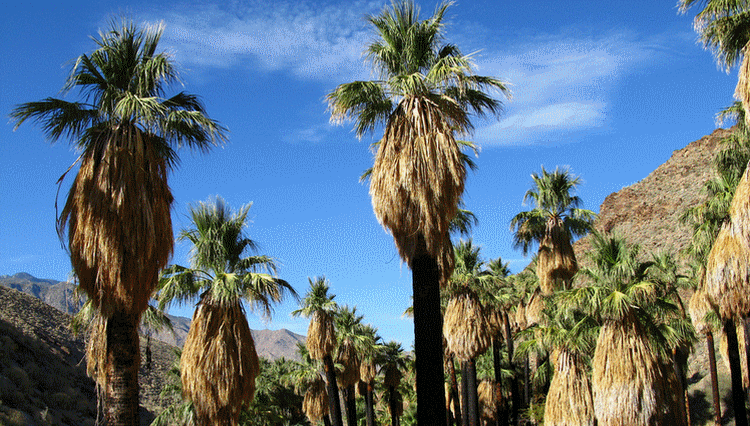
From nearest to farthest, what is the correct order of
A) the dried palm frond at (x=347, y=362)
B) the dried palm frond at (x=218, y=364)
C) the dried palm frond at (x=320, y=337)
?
the dried palm frond at (x=218, y=364)
the dried palm frond at (x=320, y=337)
the dried palm frond at (x=347, y=362)

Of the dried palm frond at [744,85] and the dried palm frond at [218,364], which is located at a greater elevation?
the dried palm frond at [744,85]

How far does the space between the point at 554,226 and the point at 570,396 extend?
418 inches

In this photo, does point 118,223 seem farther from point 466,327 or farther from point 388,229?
point 466,327

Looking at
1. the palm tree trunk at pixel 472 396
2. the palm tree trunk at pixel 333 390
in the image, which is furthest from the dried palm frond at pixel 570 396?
the palm tree trunk at pixel 333 390

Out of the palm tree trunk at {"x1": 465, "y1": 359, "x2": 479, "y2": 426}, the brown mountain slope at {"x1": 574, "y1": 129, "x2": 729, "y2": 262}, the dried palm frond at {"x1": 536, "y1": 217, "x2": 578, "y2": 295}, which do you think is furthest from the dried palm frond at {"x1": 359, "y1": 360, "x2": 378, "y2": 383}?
the brown mountain slope at {"x1": 574, "y1": 129, "x2": 729, "y2": 262}

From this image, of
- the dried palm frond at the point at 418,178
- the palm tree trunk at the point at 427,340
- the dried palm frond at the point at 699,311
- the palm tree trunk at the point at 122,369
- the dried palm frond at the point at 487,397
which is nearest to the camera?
the palm tree trunk at the point at 122,369

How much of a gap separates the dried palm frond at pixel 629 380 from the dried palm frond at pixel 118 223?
13048 mm

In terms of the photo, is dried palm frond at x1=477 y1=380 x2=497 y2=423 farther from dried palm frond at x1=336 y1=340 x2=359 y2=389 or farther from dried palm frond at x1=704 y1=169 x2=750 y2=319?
dried palm frond at x1=704 y1=169 x2=750 y2=319

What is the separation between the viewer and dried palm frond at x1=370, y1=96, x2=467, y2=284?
1138 centimetres

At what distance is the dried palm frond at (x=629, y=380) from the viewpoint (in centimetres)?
1647

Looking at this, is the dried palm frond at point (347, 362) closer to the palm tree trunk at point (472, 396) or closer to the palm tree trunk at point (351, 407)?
the palm tree trunk at point (351, 407)

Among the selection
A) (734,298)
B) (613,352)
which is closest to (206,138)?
(613,352)

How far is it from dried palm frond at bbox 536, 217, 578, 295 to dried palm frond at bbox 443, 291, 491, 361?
5439 millimetres

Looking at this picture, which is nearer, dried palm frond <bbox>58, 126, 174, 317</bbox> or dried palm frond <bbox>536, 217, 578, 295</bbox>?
dried palm frond <bbox>58, 126, 174, 317</bbox>
